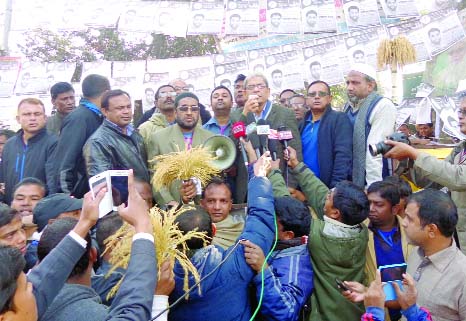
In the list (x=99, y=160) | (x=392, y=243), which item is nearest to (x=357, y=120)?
(x=392, y=243)

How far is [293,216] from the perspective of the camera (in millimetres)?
2791

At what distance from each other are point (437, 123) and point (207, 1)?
399 cm

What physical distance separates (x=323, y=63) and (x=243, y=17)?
50.4 inches

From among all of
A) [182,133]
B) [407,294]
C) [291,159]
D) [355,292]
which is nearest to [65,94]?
[182,133]

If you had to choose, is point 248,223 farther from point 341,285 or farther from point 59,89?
point 59,89

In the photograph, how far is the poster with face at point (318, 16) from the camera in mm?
6559

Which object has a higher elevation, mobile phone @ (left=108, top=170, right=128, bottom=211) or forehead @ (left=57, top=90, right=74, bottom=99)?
forehead @ (left=57, top=90, right=74, bottom=99)

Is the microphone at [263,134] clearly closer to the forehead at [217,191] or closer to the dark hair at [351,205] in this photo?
the forehead at [217,191]

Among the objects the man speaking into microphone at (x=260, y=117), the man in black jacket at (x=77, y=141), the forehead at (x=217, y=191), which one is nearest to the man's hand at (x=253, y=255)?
the forehead at (x=217, y=191)

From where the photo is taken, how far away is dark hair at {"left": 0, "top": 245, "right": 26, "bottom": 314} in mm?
1521

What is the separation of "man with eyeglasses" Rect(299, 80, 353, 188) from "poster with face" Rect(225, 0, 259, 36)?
2.68 metres

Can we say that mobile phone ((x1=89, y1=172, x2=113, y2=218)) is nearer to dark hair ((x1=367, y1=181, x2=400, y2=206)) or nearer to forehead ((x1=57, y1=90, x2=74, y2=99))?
dark hair ((x1=367, y1=181, x2=400, y2=206))

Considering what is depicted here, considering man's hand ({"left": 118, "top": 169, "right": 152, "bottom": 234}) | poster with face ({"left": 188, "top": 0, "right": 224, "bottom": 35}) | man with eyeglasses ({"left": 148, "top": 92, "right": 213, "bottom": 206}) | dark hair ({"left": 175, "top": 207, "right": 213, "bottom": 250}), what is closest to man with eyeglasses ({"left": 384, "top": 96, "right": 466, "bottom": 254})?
dark hair ({"left": 175, "top": 207, "right": 213, "bottom": 250})

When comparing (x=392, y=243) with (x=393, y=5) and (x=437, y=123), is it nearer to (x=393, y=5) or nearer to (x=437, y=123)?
(x=393, y=5)
